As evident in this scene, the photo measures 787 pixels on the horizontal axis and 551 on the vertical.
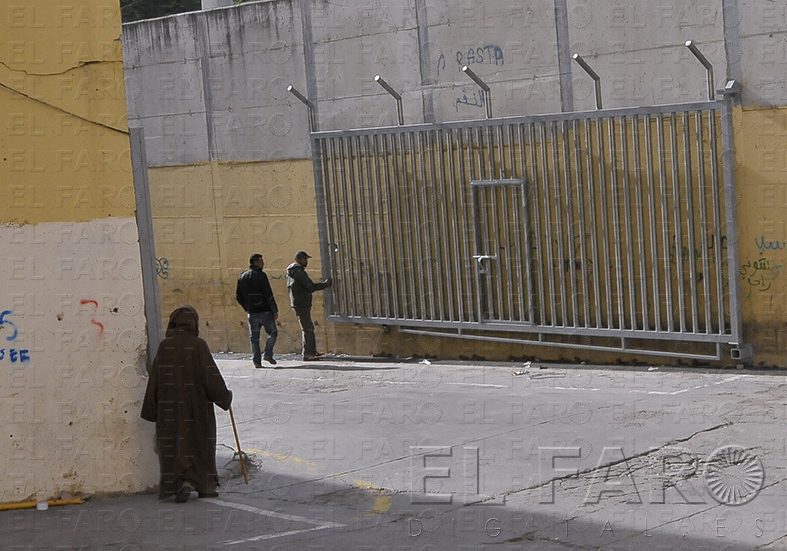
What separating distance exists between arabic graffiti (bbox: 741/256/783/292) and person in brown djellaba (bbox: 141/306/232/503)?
702 cm

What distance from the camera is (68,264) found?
8492mm

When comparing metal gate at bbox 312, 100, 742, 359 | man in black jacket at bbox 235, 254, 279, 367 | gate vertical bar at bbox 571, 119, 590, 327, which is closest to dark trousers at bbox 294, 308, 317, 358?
metal gate at bbox 312, 100, 742, 359

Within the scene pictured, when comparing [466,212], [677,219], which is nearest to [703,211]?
[677,219]

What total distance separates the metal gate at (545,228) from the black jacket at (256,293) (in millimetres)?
1226

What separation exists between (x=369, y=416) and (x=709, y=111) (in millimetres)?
5354

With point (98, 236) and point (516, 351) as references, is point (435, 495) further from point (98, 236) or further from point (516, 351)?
point (516, 351)

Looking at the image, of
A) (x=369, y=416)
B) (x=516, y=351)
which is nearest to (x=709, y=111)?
(x=516, y=351)

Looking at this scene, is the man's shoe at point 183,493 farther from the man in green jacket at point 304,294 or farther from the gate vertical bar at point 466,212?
the man in green jacket at point 304,294

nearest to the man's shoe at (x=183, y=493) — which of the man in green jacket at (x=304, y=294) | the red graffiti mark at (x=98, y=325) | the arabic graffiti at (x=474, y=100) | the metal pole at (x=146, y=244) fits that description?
the metal pole at (x=146, y=244)

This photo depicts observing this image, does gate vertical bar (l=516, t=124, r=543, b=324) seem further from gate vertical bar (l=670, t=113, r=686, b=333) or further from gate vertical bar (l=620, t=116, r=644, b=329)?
gate vertical bar (l=670, t=113, r=686, b=333)

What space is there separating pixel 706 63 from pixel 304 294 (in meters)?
7.09

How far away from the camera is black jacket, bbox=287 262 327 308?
16.9 metres

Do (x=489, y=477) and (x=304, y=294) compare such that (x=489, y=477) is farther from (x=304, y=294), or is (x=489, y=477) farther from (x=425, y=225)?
(x=304, y=294)

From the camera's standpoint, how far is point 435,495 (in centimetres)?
821
